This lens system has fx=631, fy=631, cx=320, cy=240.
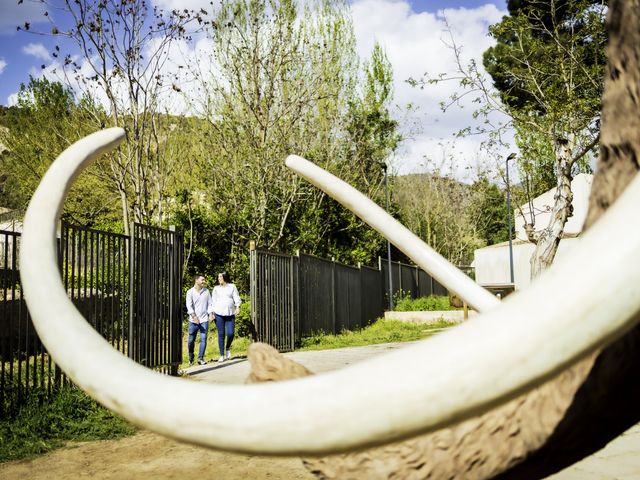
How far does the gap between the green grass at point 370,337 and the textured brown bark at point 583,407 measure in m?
12.7

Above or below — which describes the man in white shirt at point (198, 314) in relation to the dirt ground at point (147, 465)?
above

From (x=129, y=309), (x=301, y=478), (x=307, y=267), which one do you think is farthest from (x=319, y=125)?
(x=301, y=478)

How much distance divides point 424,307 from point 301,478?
770 inches

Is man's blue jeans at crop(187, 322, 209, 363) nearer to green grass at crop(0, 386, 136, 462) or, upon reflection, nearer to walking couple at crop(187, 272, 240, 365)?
walking couple at crop(187, 272, 240, 365)

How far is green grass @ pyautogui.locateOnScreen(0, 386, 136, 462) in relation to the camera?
5258mm

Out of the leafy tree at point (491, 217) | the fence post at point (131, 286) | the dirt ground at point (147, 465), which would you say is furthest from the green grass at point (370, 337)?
the leafy tree at point (491, 217)

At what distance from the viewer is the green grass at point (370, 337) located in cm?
1423

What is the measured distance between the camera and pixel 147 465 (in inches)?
187

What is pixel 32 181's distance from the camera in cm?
2484

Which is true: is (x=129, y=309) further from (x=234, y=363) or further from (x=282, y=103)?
(x=282, y=103)

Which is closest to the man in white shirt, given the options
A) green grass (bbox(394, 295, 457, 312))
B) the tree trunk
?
the tree trunk

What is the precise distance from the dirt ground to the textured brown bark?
3.52m

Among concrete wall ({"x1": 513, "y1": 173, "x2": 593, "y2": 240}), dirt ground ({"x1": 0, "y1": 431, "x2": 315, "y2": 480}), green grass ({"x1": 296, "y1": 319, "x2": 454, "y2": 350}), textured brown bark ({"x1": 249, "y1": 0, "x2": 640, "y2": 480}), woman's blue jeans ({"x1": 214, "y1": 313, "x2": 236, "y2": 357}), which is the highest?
concrete wall ({"x1": 513, "y1": 173, "x2": 593, "y2": 240})

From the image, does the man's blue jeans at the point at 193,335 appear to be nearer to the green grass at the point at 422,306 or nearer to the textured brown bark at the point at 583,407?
the textured brown bark at the point at 583,407
